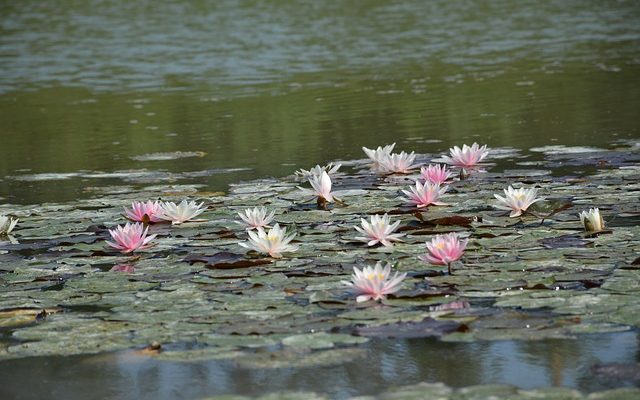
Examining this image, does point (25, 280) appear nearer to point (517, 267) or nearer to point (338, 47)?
point (517, 267)

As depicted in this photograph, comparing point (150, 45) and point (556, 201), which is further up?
point (150, 45)

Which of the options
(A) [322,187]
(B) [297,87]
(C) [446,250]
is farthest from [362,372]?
(B) [297,87]

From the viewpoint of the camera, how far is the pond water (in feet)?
9.55

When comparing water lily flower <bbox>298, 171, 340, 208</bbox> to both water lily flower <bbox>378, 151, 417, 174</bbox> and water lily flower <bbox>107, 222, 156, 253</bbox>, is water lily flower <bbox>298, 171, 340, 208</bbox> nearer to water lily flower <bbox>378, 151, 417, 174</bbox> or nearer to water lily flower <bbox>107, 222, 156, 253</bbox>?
water lily flower <bbox>378, 151, 417, 174</bbox>

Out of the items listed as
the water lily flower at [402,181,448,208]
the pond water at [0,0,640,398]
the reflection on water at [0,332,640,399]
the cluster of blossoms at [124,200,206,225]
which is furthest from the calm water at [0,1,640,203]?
the reflection on water at [0,332,640,399]

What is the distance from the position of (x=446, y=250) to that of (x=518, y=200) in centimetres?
93

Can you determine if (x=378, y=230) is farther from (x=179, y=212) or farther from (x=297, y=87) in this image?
(x=297, y=87)

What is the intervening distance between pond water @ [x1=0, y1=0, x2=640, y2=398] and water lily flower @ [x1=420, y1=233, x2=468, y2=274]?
1.28 feet

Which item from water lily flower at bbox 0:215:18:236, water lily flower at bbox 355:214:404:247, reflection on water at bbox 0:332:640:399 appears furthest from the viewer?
water lily flower at bbox 0:215:18:236

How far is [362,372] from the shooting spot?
2852 millimetres

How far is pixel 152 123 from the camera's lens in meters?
9.63

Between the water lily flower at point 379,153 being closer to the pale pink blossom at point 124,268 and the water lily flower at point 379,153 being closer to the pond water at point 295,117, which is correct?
the pond water at point 295,117

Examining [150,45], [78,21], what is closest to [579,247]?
[150,45]

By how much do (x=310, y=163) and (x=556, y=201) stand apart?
232 cm
